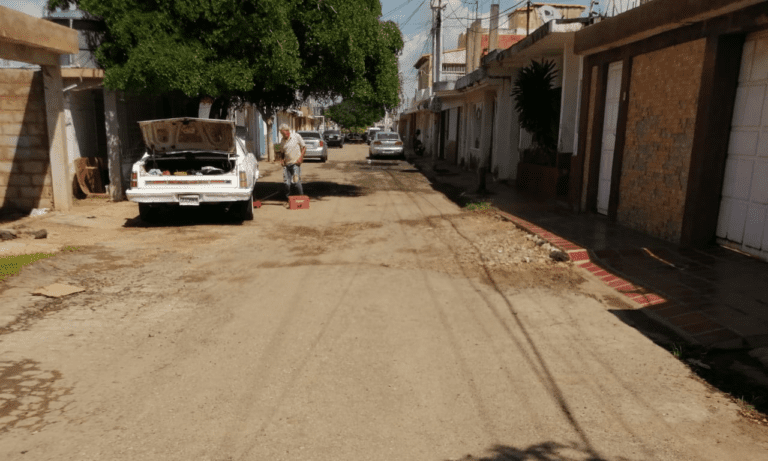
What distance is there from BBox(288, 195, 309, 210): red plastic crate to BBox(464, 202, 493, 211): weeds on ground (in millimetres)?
3589

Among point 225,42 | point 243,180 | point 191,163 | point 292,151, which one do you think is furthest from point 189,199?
point 225,42

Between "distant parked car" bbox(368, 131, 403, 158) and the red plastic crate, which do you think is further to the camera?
"distant parked car" bbox(368, 131, 403, 158)

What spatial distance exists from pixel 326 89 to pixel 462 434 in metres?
12.0

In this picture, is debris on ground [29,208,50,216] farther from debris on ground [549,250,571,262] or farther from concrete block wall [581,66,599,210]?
concrete block wall [581,66,599,210]

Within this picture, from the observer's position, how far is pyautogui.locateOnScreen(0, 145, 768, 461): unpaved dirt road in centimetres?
323

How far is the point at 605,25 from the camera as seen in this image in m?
9.70

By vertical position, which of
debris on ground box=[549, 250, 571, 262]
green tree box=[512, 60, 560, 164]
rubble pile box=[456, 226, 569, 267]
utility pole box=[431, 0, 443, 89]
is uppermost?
utility pole box=[431, 0, 443, 89]

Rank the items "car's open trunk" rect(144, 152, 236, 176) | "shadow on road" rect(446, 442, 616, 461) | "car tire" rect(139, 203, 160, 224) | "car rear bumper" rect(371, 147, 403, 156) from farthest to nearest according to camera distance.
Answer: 1. "car rear bumper" rect(371, 147, 403, 156)
2. "car's open trunk" rect(144, 152, 236, 176)
3. "car tire" rect(139, 203, 160, 224)
4. "shadow on road" rect(446, 442, 616, 461)

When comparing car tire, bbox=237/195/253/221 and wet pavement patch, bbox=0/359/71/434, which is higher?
car tire, bbox=237/195/253/221

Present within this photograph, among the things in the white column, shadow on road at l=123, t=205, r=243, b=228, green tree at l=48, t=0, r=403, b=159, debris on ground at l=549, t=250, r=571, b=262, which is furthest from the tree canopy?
debris on ground at l=549, t=250, r=571, b=262

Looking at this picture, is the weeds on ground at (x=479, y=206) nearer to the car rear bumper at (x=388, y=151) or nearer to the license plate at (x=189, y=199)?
the license plate at (x=189, y=199)

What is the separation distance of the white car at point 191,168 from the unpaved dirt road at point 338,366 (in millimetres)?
2144

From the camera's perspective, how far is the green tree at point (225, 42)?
11.7 m

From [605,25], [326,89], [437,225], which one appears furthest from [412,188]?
[605,25]
